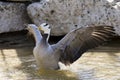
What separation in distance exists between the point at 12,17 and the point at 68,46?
200cm

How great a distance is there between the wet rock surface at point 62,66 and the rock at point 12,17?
0.64 ft

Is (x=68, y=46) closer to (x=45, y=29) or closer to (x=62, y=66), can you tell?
(x=62, y=66)

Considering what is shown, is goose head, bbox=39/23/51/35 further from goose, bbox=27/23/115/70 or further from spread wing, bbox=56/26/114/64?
spread wing, bbox=56/26/114/64

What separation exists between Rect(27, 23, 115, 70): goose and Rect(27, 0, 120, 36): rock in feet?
4.54

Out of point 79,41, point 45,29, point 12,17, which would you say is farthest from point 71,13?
point 79,41

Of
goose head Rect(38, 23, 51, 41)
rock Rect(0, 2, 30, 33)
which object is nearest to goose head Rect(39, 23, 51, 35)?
goose head Rect(38, 23, 51, 41)

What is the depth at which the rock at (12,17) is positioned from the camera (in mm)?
6969

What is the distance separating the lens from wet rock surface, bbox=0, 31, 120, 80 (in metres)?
5.01

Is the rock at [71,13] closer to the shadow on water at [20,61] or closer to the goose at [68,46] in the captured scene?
the shadow on water at [20,61]

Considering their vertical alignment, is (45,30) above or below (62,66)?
above

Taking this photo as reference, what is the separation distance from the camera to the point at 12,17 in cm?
704

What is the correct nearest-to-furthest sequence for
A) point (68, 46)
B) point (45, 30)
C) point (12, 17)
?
1. point (68, 46)
2. point (45, 30)
3. point (12, 17)

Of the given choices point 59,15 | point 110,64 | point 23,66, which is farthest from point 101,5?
point 23,66

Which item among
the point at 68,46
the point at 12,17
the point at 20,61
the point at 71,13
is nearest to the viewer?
the point at 68,46
